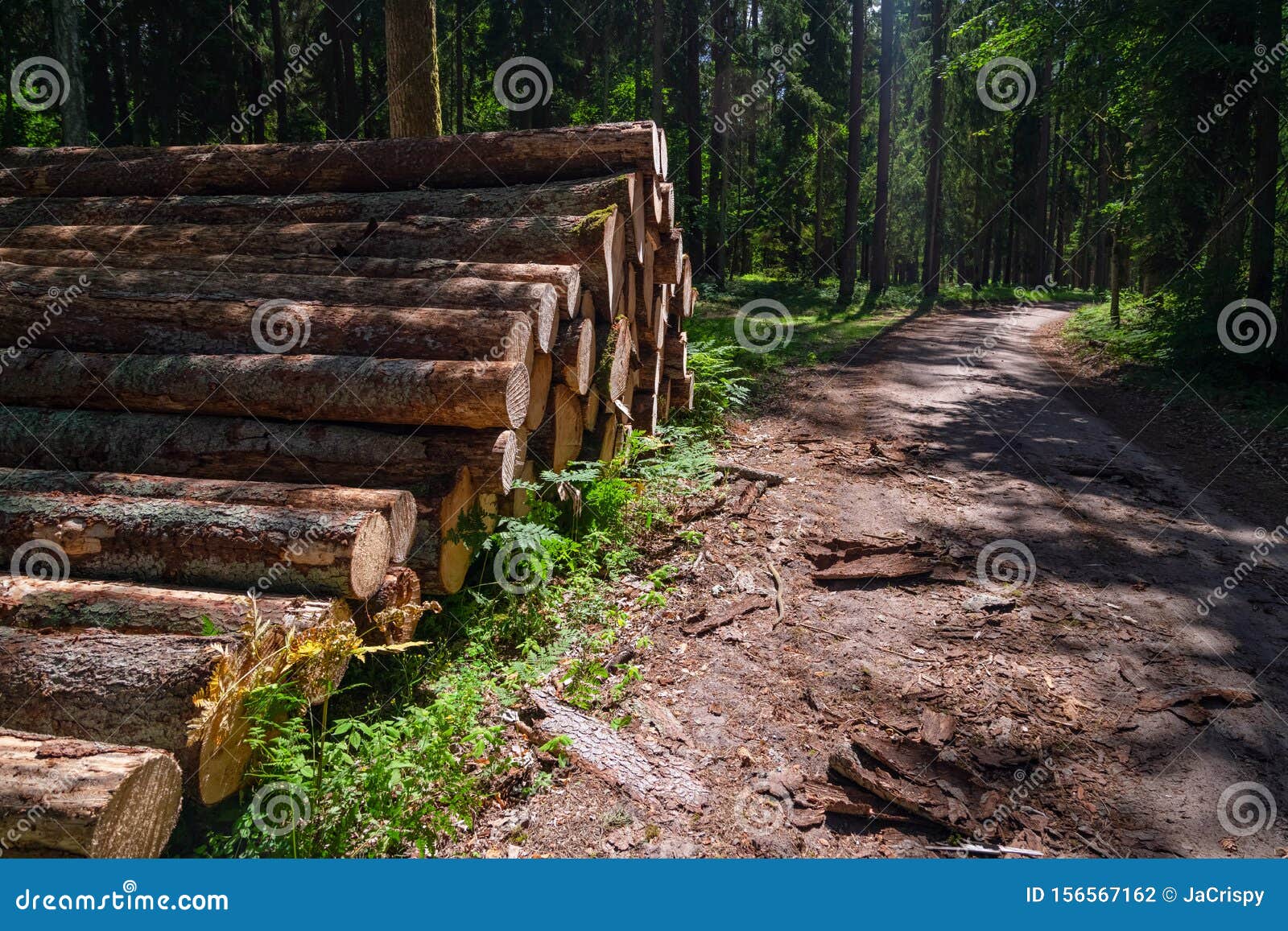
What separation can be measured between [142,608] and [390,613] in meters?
1.03

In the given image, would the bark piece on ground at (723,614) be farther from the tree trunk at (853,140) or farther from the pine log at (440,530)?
the tree trunk at (853,140)

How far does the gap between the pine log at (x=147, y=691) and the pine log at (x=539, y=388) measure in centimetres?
239

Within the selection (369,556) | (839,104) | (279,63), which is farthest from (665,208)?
(839,104)

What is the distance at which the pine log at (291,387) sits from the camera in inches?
176

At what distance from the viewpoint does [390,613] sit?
3.89m

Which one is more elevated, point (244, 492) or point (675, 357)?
point (675, 357)

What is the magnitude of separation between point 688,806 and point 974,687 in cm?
166

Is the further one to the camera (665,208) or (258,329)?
(665,208)

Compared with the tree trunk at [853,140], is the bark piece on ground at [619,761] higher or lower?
lower

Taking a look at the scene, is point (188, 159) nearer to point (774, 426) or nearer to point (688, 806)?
point (774, 426)

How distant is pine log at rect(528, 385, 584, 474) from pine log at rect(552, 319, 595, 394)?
91 mm

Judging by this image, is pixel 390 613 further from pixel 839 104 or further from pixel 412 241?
pixel 839 104

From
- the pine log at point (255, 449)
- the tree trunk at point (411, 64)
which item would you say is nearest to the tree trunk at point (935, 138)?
the tree trunk at point (411, 64)

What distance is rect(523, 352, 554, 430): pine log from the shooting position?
5.18 metres
